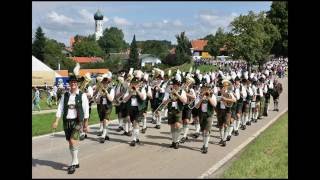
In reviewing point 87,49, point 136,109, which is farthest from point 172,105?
point 87,49

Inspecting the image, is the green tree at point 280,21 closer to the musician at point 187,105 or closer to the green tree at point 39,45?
the green tree at point 39,45

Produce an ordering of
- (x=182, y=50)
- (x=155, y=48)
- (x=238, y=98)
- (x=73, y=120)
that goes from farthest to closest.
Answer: (x=155, y=48) → (x=182, y=50) → (x=238, y=98) → (x=73, y=120)

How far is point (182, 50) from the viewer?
219ft

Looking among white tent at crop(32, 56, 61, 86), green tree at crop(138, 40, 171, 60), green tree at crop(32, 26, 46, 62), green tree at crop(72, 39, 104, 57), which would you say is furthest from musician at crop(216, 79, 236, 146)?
green tree at crop(138, 40, 171, 60)

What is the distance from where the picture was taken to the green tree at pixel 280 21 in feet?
208

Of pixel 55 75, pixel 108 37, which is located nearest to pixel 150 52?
pixel 108 37

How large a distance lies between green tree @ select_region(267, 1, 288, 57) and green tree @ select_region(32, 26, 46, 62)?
3346 cm

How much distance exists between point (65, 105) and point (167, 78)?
9.23m

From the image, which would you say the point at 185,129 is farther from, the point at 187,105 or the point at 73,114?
the point at 73,114

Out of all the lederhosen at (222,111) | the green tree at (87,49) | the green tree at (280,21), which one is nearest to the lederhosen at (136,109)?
the lederhosen at (222,111)

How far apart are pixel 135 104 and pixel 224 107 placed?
2636 millimetres

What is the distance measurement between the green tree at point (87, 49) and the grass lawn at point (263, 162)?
61.4 m

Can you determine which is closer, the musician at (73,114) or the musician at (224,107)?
the musician at (73,114)

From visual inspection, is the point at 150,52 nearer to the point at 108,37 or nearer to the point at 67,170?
the point at 108,37
